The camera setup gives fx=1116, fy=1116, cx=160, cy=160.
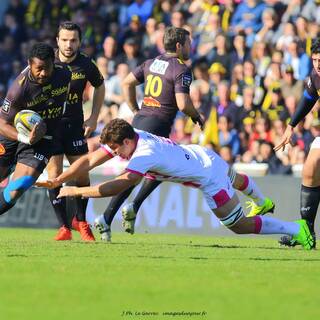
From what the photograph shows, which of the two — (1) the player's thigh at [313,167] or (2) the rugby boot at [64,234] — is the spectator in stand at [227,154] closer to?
(2) the rugby boot at [64,234]

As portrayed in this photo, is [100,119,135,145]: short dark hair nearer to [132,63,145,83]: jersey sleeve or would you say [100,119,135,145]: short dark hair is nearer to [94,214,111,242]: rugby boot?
[94,214,111,242]: rugby boot

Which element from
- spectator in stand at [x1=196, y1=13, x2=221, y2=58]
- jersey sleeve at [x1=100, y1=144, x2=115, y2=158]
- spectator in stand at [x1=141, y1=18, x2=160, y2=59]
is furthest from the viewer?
spectator in stand at [x1=141, y1=18, x2=160, y2=59]

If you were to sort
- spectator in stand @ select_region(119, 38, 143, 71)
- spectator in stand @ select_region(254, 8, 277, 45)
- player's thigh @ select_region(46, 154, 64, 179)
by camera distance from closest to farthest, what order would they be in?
player's thigh @ select_region(46, 154, 64, 179), spectator in stand @ select_region(254, 8, 277, 45), spectator in stand @ select_region(119, 38, 143, 71)

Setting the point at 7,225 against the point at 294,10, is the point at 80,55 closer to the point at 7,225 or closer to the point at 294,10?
the point at 7,225

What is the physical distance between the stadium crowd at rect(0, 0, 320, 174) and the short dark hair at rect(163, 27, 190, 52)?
4260mm

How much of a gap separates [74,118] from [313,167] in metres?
2.91

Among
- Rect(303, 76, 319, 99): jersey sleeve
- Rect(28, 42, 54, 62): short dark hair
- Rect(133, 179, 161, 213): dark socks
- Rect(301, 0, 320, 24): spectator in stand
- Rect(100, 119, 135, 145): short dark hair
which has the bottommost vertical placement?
Rect(133, 179, 161, 213): dark socks

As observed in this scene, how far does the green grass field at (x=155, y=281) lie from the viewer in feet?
24.3

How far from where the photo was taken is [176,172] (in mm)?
10836

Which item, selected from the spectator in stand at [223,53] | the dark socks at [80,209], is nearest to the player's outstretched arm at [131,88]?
the dark socks at [80,209]

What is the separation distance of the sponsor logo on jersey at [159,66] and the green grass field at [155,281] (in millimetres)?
2076

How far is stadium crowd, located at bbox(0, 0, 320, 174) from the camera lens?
18234mm

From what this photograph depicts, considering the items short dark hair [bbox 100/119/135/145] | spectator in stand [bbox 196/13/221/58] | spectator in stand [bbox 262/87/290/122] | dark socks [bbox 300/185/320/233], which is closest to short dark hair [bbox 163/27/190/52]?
dark socks [bbox 300/185/320/233]

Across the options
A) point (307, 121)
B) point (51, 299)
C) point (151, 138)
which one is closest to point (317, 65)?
point (151, 138)
